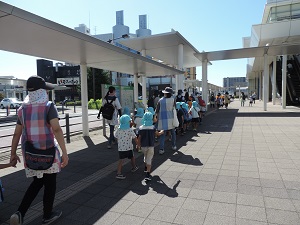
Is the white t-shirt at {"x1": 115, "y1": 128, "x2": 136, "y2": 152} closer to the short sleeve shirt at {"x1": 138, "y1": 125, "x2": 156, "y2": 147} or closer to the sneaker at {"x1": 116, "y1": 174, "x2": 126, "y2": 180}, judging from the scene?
the short sleeve shirt at {"x1": 138, "y1": 125, "x2": 156, "y2": 147}

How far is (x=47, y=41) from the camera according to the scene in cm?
612

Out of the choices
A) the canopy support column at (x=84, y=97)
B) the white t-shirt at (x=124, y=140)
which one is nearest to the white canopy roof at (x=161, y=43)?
the canopy support column at (x=84, y=97)

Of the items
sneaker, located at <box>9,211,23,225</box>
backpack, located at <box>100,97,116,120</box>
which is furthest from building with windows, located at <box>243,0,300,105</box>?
sneaker, located at <box>9,211,23,225</box>

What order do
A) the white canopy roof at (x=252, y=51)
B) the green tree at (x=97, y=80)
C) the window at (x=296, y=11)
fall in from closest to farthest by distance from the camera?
the white canopy roof at (x=252, y=51)
the window at (x=296, y=11)
the green tree at (x=97, y=80)

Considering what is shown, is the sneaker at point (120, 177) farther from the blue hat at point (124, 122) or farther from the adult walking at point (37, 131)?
the adult walking at point (37, 131)

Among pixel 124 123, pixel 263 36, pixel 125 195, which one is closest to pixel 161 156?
pixel 124 123

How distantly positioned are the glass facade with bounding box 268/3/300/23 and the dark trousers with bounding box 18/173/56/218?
2552cm

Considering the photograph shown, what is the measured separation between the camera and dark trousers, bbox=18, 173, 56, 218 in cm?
297

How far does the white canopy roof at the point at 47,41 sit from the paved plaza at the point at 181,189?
9.91ft

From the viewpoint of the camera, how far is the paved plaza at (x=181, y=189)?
10.5 ft

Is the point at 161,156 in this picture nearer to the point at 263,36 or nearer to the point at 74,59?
the point at 74,59

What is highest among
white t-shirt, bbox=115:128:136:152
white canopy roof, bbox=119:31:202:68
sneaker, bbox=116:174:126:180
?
white canopy roof, bbox=119:31:202:68

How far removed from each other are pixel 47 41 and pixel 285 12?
77.2 ft

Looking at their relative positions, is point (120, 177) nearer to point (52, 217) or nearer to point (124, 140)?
point (124, 140)
